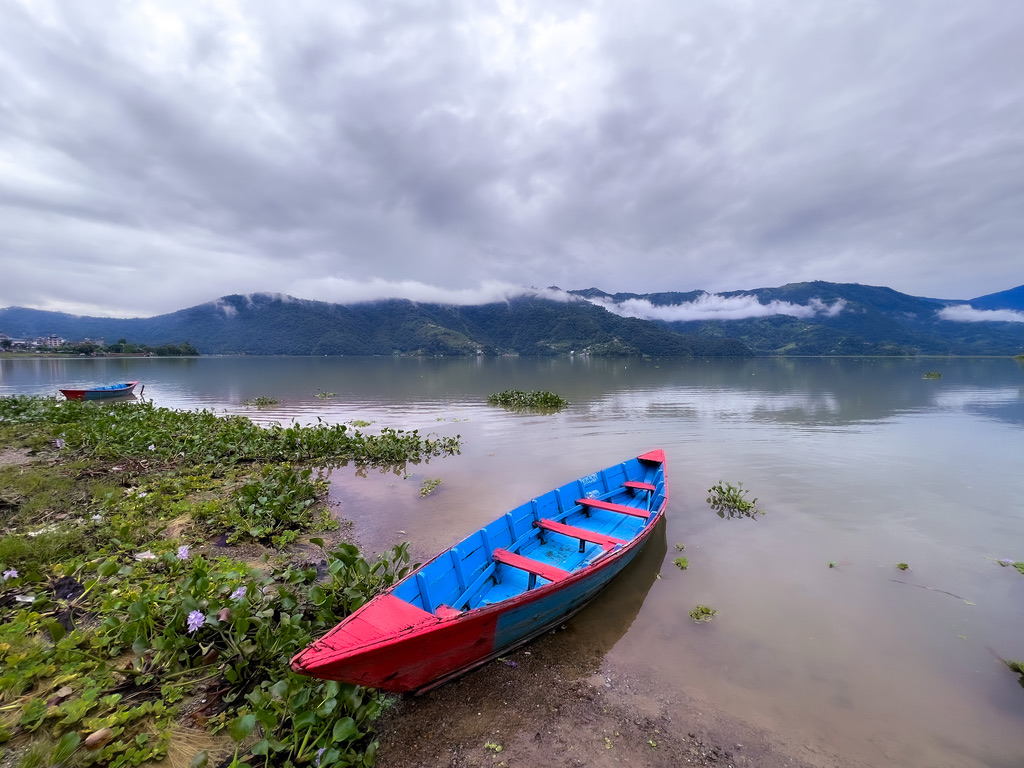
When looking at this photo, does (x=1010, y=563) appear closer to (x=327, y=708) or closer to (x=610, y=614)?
(x=610, y=614)

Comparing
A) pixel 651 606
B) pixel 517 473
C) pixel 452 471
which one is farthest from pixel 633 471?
pixel 452 471

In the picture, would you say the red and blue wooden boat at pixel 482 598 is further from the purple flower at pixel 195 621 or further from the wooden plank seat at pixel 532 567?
the purple flower at pixel 195 621

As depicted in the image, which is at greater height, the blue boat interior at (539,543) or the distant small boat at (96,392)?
the distant small boat at (96,392)

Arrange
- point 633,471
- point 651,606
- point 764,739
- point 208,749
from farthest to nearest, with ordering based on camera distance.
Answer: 1. point 633,471
2. point 651,606
3. point 764,739
4. point 208,749

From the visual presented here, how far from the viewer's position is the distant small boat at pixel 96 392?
2473cm

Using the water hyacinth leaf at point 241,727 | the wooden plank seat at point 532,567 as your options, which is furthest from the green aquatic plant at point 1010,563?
the water hyacinth leaf at point 241,727

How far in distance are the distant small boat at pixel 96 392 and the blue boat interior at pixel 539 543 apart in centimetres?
2991

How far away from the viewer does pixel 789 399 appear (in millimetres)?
31766

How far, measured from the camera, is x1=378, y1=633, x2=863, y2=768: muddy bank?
13.9ft

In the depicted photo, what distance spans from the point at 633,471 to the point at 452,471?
5739mm

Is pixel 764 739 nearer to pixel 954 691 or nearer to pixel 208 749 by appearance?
pixel 954 691

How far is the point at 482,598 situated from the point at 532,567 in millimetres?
946

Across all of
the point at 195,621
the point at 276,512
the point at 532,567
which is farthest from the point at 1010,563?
the point at 276,512

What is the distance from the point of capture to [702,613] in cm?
675
